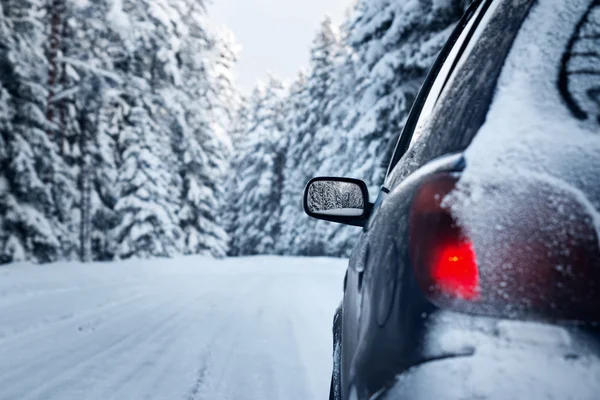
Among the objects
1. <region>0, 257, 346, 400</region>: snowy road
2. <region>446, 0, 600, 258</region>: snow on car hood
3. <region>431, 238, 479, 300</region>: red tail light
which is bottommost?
<region>0, 257, 346, 400</region>: snowy road

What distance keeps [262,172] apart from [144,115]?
19.5 m

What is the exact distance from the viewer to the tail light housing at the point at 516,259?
3.33 ft

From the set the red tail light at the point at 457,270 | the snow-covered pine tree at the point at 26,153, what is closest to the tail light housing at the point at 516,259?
the red tail light at the point at 457,270

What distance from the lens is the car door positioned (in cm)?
122

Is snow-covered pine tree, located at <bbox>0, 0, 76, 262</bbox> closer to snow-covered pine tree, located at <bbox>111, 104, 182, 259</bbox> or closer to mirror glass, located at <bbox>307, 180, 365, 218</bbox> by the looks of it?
snow-covered pine tree, located at <bbox>111, 104, 182, 259</bbox>

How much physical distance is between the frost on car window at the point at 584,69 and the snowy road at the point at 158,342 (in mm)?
3234

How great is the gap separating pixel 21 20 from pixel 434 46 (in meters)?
12.9

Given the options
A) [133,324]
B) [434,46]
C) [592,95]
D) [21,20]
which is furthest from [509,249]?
[21,20]

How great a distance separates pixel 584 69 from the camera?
3.86ft

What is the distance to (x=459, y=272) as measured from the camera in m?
1.11

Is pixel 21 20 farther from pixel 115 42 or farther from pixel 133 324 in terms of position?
pixel 133 324

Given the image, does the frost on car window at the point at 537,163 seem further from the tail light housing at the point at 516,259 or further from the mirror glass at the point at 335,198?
the mirror glass at the point at 335,198

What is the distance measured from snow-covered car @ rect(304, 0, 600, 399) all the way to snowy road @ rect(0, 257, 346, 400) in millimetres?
2957

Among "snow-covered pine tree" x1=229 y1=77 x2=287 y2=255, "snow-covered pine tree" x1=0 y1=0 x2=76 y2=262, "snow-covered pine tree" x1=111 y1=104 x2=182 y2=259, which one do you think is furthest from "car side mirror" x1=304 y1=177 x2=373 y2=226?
"snow-covered pine tree" x1=229 y1=77 x2=287 y2=255
